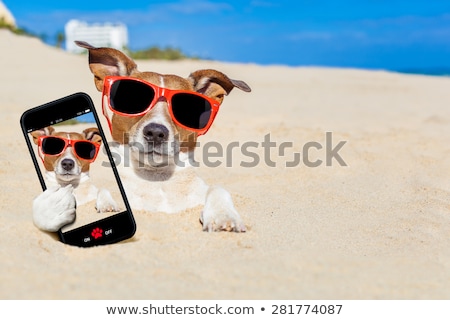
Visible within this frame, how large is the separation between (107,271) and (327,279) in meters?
1.04

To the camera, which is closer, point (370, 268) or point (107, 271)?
point (107, 271)

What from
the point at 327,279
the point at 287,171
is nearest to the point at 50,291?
the point at 327,279

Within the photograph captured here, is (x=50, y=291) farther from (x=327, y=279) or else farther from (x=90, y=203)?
(x=327, y=279)

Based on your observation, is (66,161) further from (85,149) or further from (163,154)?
(163,154)

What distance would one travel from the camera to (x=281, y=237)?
345cm

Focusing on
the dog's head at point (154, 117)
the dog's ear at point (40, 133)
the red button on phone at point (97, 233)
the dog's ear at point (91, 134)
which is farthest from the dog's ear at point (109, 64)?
the red button on phone at point (97, 233)

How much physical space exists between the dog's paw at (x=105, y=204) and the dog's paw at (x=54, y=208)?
9.4 inches

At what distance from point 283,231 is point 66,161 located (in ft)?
4.46

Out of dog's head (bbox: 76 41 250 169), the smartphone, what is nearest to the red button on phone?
the smartphone

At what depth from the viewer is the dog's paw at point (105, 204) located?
3.36 metres

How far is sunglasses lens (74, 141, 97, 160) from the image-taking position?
3.53 metres

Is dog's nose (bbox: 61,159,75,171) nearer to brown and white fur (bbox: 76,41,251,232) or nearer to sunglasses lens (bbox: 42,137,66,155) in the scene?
sunglasses lens (bbox: 42,137,66,155)

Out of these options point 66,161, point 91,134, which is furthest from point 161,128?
point 66,161

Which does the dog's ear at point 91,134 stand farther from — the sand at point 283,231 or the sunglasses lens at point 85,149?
the sand at point 283,231
